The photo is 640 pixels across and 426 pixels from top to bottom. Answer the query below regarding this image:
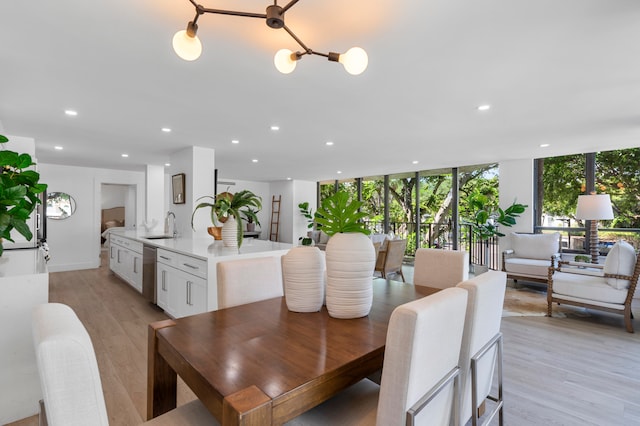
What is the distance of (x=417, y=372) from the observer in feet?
3.00

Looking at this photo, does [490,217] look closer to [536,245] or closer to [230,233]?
[536,245]

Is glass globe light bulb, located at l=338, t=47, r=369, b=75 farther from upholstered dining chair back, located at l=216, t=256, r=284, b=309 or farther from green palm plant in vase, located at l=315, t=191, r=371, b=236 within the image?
upholstered dining chair back, located at l=216, t=256, r=284, b=309

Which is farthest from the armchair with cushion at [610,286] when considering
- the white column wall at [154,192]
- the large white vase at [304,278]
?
the white column wall at [154,192]

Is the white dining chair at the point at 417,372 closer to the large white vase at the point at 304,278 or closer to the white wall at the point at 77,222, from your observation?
the large white vase at the point at 304,278

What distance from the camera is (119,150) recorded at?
5020mm

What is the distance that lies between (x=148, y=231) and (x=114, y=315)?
72.3 inches

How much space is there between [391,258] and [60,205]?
22.9 feet

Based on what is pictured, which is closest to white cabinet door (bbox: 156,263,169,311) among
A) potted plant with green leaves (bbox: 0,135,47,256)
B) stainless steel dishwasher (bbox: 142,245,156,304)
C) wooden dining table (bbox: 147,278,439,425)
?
stainless steel dishwasher (bbox: 142,245,156,304)

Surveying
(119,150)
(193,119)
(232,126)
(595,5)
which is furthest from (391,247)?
(119,150)

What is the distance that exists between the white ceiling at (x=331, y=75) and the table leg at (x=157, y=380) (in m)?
1.62

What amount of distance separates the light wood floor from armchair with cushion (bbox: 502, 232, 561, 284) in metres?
1.14

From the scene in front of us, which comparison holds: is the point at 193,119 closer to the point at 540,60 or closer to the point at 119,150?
the point at 119,150

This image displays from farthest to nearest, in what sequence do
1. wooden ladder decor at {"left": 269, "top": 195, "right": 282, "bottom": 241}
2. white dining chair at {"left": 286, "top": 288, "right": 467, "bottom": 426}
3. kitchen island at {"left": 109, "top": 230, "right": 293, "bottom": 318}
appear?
wooden ladder decor at {"left": 269, "top": 195, "right": 282, "bottom": 241}, kitchen island at {"left": 109, "top": 230, "right": 293, "bottom": 318}, white dining chair at {"left": 286, "top": 288, "right": 467, "bottom": 426}

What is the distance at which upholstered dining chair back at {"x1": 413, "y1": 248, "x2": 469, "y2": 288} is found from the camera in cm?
214
